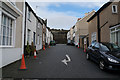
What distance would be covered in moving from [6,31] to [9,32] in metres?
0.46

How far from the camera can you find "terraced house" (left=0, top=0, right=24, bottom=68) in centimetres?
608

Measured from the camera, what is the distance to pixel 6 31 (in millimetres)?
6746

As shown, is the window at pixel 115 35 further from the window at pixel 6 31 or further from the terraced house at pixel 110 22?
the window at pixel 6 31

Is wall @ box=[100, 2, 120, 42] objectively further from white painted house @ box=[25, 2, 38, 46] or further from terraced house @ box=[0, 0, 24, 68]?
terraced house @ box=[0, 0, 24, 68]

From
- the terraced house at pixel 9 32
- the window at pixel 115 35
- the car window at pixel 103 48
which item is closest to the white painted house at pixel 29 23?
the terraced house at pixel 9 32

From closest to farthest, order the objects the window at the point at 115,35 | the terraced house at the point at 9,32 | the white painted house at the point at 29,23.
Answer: the terraced house at the point at 9,32 → the window at the point at 115,35 → the white painted house at the point at 29,23

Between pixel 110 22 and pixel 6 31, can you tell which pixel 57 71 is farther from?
pixel 110 22

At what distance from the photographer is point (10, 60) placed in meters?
6.92

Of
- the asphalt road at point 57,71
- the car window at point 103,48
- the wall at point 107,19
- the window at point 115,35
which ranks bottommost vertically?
the asphalt road at point 57,71

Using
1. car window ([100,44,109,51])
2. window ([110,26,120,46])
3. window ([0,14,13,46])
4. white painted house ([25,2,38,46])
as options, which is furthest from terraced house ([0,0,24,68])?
window ([110,26,120,46])

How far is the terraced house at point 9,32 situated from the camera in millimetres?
6082

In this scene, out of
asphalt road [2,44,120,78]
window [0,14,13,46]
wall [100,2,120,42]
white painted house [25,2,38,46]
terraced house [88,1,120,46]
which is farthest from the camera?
wall [100,2,120,42]

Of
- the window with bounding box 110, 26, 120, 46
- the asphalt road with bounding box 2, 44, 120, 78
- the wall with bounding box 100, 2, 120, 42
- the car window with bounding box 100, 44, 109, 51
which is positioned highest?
the wall with bounding box 100, 2, 120, 42

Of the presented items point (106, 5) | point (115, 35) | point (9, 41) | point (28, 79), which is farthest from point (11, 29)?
point (106, 5)
